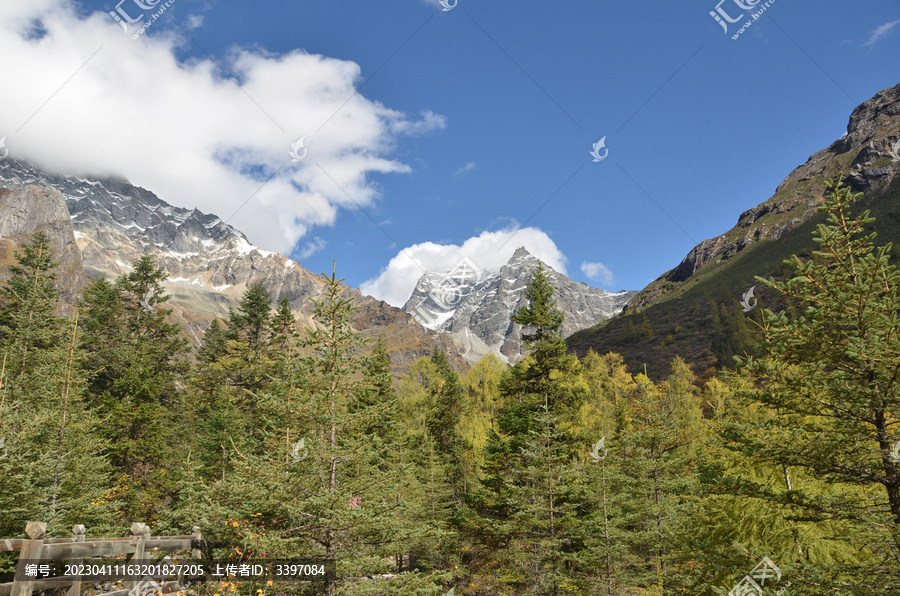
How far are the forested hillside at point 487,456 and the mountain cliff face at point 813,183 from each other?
464 ft

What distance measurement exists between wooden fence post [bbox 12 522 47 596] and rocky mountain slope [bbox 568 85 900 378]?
8079 cm

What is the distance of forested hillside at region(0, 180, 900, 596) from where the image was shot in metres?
5.95

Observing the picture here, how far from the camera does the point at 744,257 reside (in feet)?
443

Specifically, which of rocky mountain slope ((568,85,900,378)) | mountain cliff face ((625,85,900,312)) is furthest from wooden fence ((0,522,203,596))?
mountain cliff face ((625,85,900,312))

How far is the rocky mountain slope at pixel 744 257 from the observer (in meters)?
92.7

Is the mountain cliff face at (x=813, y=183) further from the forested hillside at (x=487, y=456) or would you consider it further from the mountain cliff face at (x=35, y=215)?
the mountain cliff face at (x=35, y=215)

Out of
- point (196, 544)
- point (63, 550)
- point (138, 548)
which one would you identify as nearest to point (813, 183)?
point (196, 544)

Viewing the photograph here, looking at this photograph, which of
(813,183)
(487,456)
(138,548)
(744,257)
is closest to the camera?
(138,548)

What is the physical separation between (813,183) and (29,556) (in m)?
200

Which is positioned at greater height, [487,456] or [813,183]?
[813,183]

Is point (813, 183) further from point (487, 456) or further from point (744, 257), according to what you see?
point (487, 456)

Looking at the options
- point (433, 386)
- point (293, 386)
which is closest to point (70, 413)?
point (293, 386)

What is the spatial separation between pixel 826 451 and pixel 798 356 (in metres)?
1.30

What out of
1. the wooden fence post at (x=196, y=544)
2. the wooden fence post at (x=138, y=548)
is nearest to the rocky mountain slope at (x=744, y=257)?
the wooden fence post at (x=196, y=544)
